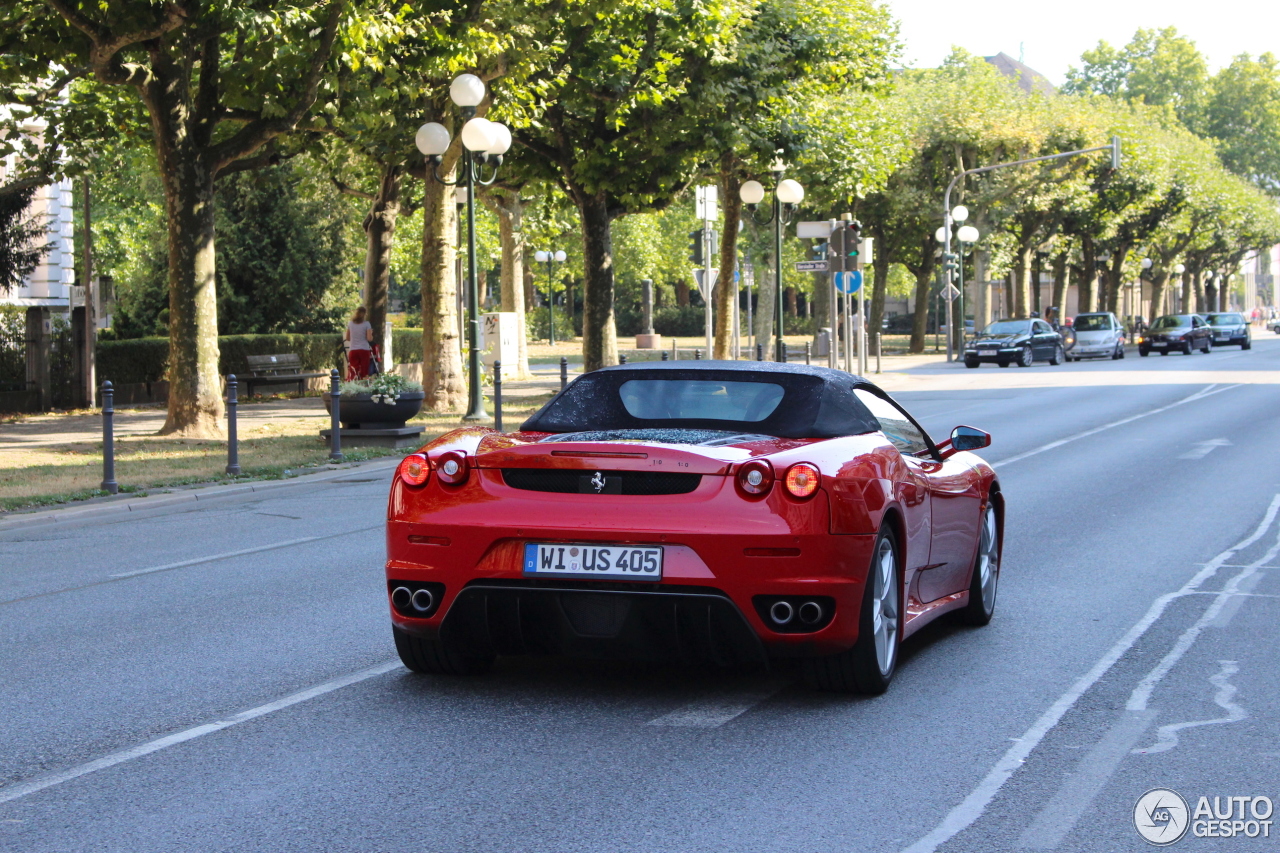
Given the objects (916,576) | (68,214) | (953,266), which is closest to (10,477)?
(916,576)

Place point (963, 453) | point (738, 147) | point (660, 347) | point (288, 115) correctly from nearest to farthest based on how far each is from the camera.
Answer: point (963, 453), point (288, 115), point (738, 147), point (660, 347)

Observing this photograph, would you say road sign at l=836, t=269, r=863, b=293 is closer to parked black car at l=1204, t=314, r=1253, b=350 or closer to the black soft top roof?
the black soft top roof

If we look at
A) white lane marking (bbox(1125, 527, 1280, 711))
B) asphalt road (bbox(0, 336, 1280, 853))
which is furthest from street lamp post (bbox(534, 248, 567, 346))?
asphalt road (bbox(0, 336, 1280, 853))

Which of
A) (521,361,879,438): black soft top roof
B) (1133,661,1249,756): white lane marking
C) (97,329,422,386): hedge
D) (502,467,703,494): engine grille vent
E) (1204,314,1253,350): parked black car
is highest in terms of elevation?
(1204,314,1253,350): parked black car

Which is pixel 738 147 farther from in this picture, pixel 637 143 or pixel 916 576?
pixel 916 576

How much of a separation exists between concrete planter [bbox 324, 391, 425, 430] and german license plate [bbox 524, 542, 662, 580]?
46.5ft

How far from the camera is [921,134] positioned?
58.2 metres

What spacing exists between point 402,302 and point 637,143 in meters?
77.4

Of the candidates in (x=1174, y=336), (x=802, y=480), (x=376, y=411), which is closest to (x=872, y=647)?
(x=802, y=480)

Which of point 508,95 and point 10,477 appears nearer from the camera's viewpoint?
point 10,477

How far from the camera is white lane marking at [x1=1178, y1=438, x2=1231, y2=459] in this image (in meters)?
17.4

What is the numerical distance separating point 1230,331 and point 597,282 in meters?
44.8

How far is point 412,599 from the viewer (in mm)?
5980

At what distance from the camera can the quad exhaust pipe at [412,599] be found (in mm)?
5926
